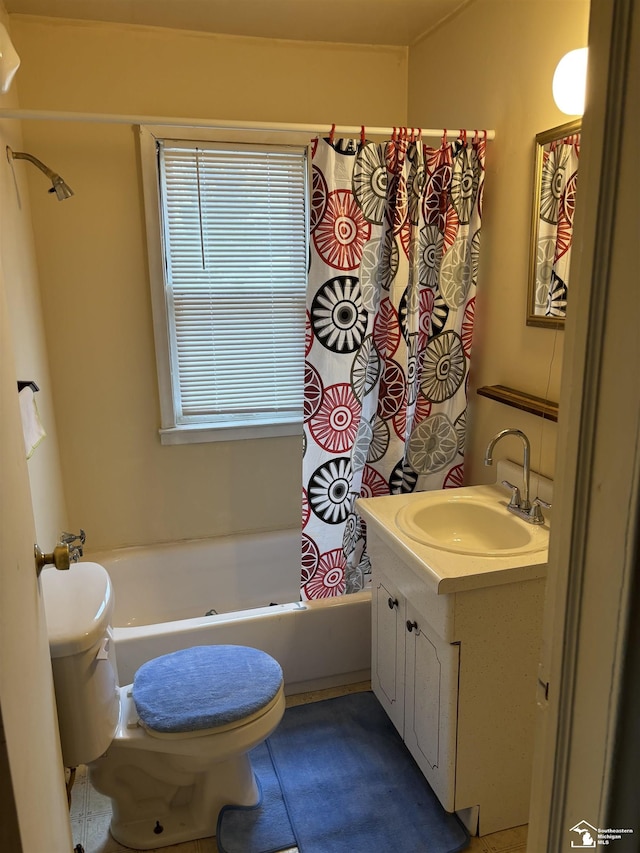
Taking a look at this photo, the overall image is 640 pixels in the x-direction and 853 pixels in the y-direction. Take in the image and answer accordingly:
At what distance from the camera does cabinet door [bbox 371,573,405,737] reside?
1.86m

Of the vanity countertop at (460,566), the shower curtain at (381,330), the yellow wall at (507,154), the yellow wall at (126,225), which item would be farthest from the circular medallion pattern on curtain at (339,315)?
the yellow wall at (126,225)

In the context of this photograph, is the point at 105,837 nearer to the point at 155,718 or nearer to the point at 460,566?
the point at 155,718

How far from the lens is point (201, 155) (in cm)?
253

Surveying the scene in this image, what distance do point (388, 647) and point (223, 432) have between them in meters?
1.27

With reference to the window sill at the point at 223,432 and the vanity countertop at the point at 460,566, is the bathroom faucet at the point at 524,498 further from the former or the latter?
the window sill at the point at 223,432

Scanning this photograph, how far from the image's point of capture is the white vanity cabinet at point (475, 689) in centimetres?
156

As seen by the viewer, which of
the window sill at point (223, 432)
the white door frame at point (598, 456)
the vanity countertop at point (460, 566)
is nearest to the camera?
the white door frame at point (598, 456)

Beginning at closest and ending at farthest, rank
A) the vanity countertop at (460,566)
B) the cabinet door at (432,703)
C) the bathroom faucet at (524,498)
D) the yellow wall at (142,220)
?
the vanity countertop at (460,566), the cabinet door at (432,703), the bathroom faucet at (524,498), the yellow wall at (142,220)

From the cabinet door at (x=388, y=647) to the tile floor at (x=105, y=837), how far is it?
1.21 ft

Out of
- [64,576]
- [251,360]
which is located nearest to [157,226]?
[251,360]

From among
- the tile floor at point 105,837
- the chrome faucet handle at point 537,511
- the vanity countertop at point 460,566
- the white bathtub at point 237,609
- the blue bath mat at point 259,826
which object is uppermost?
the chrome faucet handle at point 537,511

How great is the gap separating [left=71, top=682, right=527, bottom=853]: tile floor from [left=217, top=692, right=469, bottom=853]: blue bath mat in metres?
0.05

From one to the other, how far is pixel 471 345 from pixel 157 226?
1.37m

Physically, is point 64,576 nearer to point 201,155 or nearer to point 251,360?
point 251,360
